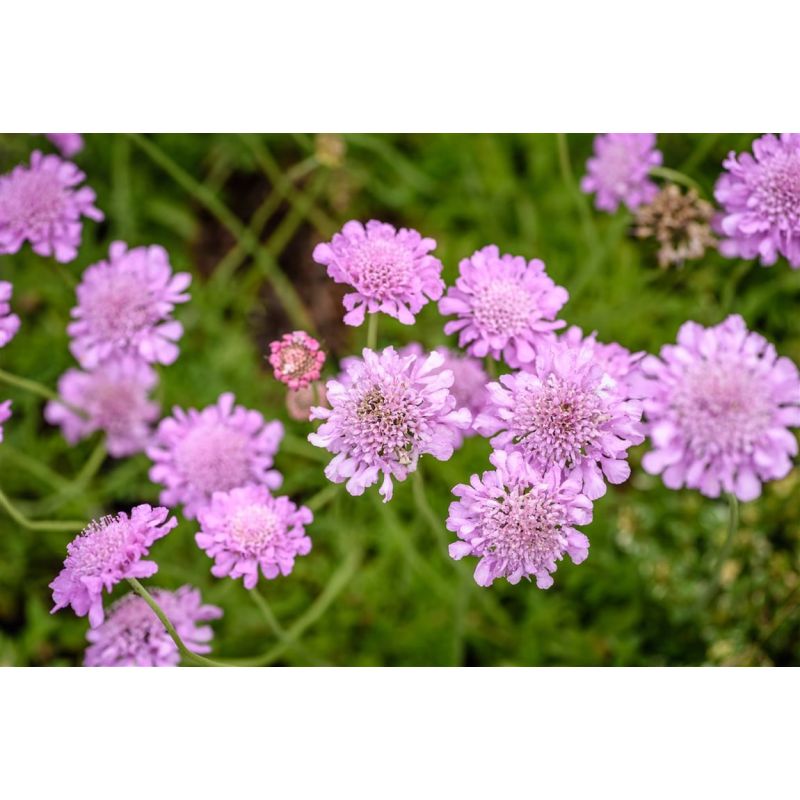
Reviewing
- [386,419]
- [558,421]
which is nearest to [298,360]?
[386,419]

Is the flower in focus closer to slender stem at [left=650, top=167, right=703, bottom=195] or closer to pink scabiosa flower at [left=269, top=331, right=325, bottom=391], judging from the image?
slender stem at [left=650, top=167, right=703, bottom=195]

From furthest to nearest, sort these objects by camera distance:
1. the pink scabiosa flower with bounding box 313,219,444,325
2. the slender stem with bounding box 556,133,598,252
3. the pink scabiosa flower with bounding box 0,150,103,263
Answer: the slender stem with bounding box 556,133,598,252, the pink scabiosa flower with bounding box 0,150,103,263, the pink scabiosa flower with bounding box 313,219,444,325

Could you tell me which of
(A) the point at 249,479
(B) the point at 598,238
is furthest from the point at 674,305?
(A) the point at 249,479

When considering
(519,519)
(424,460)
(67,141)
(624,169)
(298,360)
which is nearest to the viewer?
(519,519)

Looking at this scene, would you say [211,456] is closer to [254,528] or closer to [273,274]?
[254,528]

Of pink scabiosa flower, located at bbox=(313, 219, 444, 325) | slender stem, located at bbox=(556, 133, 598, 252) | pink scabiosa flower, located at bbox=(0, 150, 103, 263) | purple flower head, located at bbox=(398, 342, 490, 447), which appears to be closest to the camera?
pink scabiosa flower, located at bbox=(313, 219, 444, 325)

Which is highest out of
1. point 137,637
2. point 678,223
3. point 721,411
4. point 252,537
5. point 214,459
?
point 678,223

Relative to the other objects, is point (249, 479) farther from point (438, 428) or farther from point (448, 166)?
point (448, 166)

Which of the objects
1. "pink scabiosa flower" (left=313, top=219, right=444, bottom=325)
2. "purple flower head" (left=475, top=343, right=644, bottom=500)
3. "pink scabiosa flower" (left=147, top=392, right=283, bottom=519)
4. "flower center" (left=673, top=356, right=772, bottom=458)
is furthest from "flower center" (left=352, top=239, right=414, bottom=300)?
"flower center" (left=673, top=356, right=772, bottom=458)
